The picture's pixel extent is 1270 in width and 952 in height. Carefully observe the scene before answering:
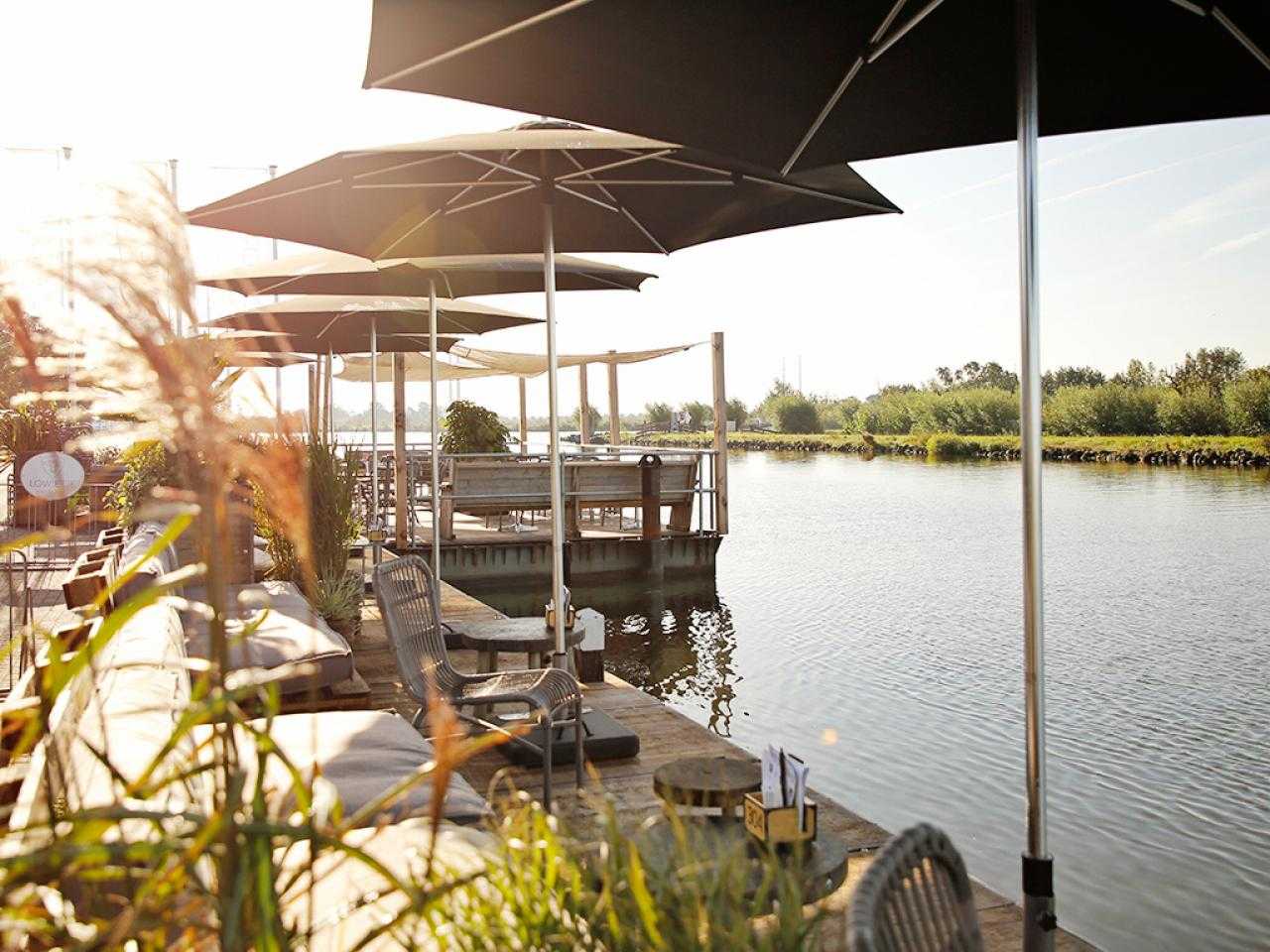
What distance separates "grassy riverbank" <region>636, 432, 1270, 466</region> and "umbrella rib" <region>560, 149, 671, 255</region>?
105ft

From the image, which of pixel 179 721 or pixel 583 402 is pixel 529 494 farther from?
pixel 179 721

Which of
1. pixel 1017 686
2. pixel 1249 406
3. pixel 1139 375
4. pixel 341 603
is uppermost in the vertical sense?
pixel 1139 375

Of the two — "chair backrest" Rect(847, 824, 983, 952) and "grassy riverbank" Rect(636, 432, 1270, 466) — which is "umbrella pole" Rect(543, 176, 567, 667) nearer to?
"chair backrest" Rect(847, 824, 983, 952)

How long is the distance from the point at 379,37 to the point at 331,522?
4.89 metres

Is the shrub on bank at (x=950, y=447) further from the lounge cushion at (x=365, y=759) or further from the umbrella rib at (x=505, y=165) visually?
the lounge cushion at (x=365, y=759)

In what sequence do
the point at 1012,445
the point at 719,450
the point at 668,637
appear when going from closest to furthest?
the point at 668,637 → the point at 719,450 → the point at 1012,445

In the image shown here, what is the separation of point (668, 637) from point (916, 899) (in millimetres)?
9484

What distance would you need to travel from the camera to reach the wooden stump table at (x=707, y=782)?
2723mm

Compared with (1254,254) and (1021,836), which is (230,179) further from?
(1254,254)

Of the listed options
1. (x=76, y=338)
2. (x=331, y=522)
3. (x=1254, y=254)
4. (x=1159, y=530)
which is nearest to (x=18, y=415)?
(x=331, y=522)

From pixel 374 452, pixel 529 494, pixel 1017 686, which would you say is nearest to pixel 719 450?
pixel 529 494

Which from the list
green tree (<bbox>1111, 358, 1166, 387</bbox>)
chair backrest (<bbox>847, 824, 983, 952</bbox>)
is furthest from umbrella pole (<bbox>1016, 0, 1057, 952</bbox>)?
green tree (<bbox>1111, 358, 1166, 387</bbox>)

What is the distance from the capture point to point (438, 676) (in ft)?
13.7

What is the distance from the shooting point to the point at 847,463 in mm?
43344
